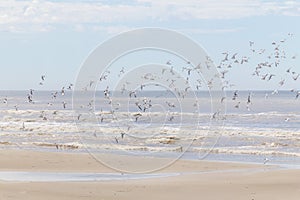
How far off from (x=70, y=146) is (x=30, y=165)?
27.2ft

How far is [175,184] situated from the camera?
17938mm

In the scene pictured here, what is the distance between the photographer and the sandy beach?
16.0 metres

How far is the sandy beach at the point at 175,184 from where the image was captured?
52.4 ft

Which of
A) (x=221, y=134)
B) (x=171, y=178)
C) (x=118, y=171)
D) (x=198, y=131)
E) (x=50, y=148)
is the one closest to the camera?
(x=171, y=178)

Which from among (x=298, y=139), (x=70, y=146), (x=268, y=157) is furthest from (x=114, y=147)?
(x=298, y=139)

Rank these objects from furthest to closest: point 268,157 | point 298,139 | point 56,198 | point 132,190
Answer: point 298,139, point 268,157, point 132,190, point 56,198

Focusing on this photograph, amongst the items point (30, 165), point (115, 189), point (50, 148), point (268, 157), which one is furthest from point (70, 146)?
point (115, 189)

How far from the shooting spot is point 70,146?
30.6 meters

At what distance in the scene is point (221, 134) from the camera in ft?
123

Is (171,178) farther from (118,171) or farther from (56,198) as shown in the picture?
(56,198)

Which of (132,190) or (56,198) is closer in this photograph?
(56,198)

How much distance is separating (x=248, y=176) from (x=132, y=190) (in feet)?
15.8

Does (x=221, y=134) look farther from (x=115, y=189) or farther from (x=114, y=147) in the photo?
(x=115, y=189)

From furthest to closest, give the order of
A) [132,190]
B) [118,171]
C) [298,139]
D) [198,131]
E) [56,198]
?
[198,131] < [298,139] < [118,171] < [132,190] < [56,198]
